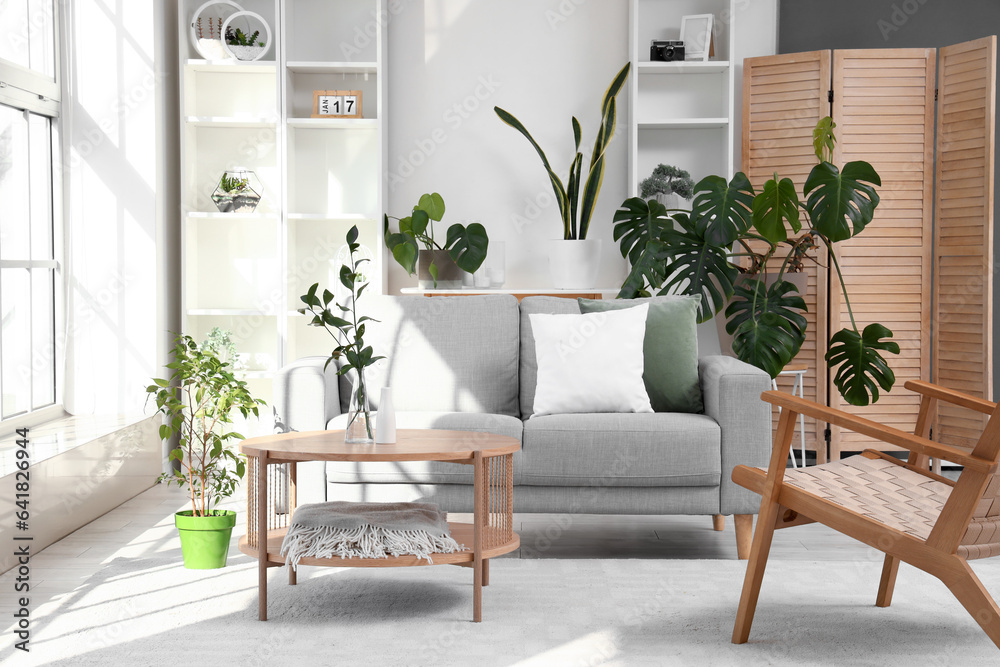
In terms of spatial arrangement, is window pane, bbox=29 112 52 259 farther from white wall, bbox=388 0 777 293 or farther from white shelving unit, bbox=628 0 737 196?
white shelving unit, bbox=628 0 737 196

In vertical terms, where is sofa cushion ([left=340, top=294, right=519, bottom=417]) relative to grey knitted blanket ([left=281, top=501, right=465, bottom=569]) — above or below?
above

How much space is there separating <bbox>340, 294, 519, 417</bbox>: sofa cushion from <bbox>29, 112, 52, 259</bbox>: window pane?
1.49m

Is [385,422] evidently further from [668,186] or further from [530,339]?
[668,186]

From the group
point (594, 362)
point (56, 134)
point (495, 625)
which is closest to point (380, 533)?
point (495, 625)

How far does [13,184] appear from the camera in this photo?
3.56m

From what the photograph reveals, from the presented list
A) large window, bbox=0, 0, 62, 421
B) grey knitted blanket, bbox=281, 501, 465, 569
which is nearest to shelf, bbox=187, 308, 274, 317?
large window, bbox=0, 0, 62, 421

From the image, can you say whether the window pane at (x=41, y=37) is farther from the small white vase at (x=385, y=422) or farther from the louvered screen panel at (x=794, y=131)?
the louvered screen panel at (x=794, y=131)

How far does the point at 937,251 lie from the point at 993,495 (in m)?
2.82

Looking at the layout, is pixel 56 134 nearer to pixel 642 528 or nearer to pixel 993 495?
pixel 642 528

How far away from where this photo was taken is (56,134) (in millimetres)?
3928

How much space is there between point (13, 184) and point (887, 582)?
347 centimetres

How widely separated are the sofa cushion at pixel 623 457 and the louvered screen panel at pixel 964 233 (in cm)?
195

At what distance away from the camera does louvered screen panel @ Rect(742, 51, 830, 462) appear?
14.3ft

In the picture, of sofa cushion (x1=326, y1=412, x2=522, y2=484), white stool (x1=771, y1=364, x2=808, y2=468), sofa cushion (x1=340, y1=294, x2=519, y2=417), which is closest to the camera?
sofa cushion (x1=326, y1=412, x2=522, y2=484)
